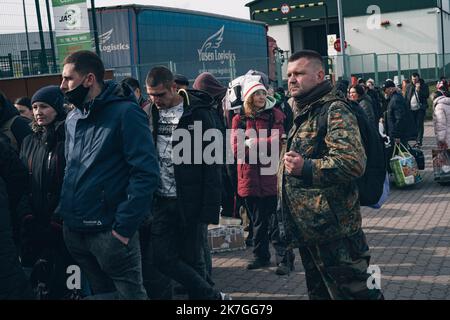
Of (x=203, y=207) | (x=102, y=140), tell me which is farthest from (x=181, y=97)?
(x=102, y=140)

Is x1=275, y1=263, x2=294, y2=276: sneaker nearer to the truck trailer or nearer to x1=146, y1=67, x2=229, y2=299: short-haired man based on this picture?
x1=146, y1=67, x2=229, y2=299: short-haired man

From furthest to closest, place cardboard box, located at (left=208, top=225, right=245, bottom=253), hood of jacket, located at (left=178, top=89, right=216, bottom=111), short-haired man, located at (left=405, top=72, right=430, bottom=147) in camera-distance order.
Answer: short-haired man, located at (left=405, top=72, right=430, bottom=147), cardboard box, located at (left=208, top=225, right=245, bottom=253), hood of jacket, located at (left=178, top=89, right=216, bottom=111)

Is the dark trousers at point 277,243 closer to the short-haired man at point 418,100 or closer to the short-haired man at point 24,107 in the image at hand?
the short-haired man at point 24,107

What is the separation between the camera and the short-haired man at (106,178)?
153 inches

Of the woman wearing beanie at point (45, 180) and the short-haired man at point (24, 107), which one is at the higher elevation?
the short-haired man at point (24, 107)

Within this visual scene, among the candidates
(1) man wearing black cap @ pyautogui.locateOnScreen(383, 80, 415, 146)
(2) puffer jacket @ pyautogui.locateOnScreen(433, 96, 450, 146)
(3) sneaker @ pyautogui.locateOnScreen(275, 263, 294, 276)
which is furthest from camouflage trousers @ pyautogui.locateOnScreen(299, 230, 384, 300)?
(1) man wearing black cap @ pyautogui.locateOnScreen(383, 80, 415, 146)

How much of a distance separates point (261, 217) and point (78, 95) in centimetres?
307

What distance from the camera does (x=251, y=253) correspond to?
24.3 ft

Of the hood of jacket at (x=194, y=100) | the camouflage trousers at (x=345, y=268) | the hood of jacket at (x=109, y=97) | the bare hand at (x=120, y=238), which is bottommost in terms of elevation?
the camouflage trousers at (x=345, y=268)

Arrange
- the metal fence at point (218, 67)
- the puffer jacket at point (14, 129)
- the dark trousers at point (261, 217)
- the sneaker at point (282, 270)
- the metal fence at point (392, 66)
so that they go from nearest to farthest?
1. the puffer jacket at point (14, 129)
2. the sneaker at point (282, 270)
3. the dark trousers at point (261, 217)
4. the metal fence at point (218, 67)
5. the metal fence at point (392, 66)

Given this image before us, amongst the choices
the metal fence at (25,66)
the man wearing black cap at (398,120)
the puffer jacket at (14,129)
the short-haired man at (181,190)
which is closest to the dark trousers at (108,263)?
the short-haired man at (181,190)

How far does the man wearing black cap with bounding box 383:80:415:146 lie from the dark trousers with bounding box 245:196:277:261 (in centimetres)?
518

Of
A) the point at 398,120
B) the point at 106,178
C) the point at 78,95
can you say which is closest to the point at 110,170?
the point at 106,178

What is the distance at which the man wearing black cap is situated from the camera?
1128 centimetres
